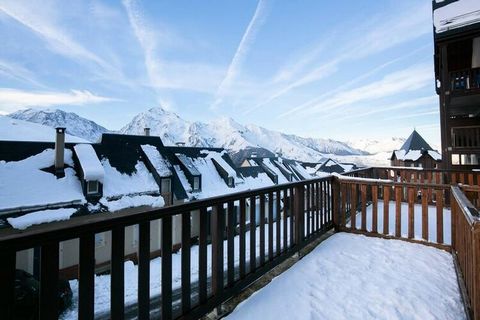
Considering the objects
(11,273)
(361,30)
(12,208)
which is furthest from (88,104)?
(11,273)

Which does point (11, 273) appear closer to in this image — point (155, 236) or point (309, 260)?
point (309, 260)

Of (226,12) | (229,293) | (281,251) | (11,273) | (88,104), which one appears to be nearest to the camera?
(11,273)

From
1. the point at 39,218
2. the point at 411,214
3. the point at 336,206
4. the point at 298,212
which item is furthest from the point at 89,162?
the point at 411,214

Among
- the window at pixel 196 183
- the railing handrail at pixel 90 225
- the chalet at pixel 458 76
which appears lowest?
the window at pixel 196 183

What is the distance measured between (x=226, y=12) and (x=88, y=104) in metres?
68.2

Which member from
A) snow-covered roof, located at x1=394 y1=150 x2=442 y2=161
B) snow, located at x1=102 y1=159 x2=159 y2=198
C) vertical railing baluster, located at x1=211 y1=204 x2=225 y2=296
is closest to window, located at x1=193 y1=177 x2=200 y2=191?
snow, located at x1=102 y1=159 x2=159 y2=198

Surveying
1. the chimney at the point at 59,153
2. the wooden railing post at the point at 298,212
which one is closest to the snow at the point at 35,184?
the chimney at the point at 59,153

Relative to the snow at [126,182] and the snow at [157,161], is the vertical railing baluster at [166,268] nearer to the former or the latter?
the snow at [126,182]

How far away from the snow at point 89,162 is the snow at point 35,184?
76 centimetres

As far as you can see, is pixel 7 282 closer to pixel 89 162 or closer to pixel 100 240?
pixel 100 240

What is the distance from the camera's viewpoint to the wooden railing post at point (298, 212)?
124 inches

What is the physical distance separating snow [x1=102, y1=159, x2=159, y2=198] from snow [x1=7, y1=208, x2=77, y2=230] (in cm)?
212

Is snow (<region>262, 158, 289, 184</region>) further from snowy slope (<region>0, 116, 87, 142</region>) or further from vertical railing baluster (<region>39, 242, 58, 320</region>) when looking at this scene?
vertical railing baluster (<region>39, 242, 58, 320</region>)

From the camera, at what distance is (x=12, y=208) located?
10.2 metres
